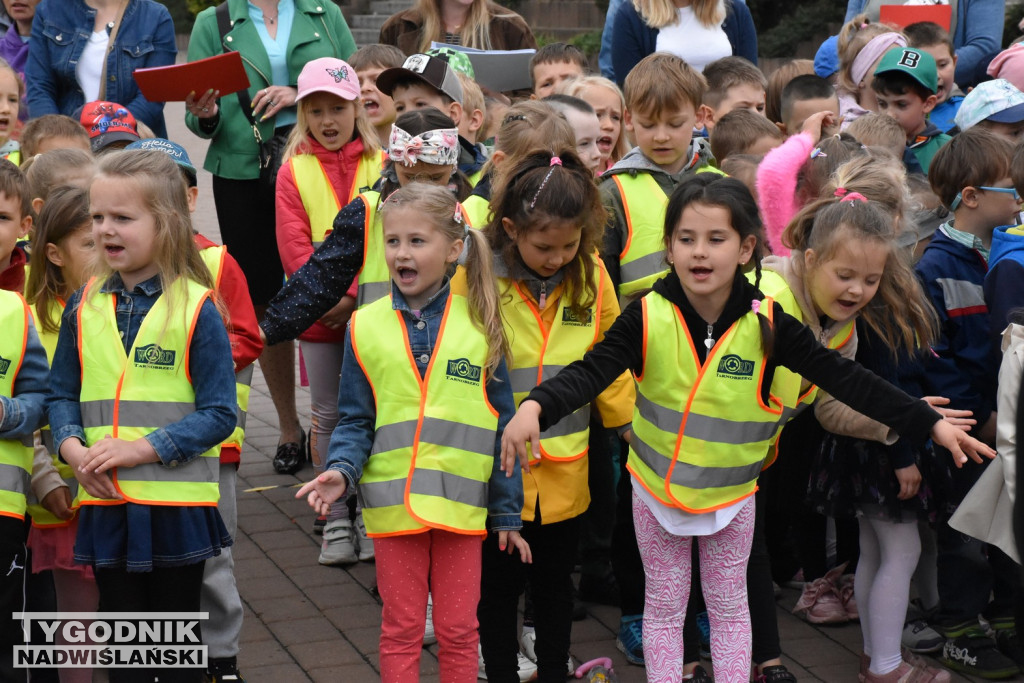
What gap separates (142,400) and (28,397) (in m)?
0.38

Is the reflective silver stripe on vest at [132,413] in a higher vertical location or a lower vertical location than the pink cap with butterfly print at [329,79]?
lower

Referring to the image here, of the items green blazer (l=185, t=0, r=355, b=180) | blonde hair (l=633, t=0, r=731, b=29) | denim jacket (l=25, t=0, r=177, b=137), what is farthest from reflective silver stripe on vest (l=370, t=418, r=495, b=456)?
denim jacket (l=25, t=0, r=177, b=137)

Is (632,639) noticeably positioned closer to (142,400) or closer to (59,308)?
(142,400)

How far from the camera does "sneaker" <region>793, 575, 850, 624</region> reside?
465 cm

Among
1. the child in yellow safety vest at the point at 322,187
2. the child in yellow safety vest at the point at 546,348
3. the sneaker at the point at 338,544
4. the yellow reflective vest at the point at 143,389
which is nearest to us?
the yellow reflective vest at the point at 143,389

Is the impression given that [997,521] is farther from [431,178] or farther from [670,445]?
[431,178]

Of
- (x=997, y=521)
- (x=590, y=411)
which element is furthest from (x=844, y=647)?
(x=590, y=411)

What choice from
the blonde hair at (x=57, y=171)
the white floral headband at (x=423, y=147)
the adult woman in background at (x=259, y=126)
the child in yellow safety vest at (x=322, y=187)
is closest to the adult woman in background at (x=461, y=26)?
the adult woman in background at (x=259, y=126)

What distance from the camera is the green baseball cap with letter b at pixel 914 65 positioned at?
5.68 meters

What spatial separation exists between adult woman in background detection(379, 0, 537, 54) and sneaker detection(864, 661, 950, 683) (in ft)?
12.6

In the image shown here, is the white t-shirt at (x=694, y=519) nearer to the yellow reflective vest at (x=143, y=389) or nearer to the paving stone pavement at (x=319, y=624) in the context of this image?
the paving stone pavement at (x=319, y=624)

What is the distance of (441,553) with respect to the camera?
360 centimetres

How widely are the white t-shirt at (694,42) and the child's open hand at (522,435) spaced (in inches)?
139

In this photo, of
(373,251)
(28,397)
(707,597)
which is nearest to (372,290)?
(373,251)
